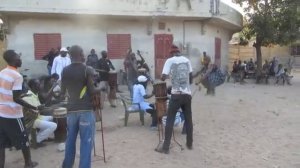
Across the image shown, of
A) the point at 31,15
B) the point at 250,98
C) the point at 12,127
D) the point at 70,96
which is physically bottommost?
the point at 250,98

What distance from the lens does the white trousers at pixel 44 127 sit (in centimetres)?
668

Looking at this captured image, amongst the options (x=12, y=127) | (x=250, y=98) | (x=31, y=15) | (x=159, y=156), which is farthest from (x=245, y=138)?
(x=31, y=15)

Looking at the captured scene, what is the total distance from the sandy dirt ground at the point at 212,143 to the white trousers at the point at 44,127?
202mm

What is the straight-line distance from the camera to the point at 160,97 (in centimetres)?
729

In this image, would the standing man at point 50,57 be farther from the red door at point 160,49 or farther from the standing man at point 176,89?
the standing man at point 176,89

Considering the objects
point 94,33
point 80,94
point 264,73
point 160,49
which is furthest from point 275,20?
point 80,94

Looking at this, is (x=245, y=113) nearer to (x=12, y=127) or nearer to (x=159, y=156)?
(x=159, y=156)

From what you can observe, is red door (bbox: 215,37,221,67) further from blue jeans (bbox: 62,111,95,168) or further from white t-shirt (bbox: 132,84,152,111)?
blue jeans (bbox: 62,111,95,168)

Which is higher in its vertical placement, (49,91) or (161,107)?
(49,91)

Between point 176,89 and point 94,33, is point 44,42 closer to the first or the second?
point 94,33

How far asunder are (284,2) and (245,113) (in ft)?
36.8

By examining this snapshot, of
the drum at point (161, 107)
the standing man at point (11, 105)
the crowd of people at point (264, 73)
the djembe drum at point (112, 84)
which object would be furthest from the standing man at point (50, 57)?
the crowd of people at point (264, 73)

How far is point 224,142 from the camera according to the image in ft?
24.7

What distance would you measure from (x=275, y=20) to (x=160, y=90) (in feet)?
47.8
